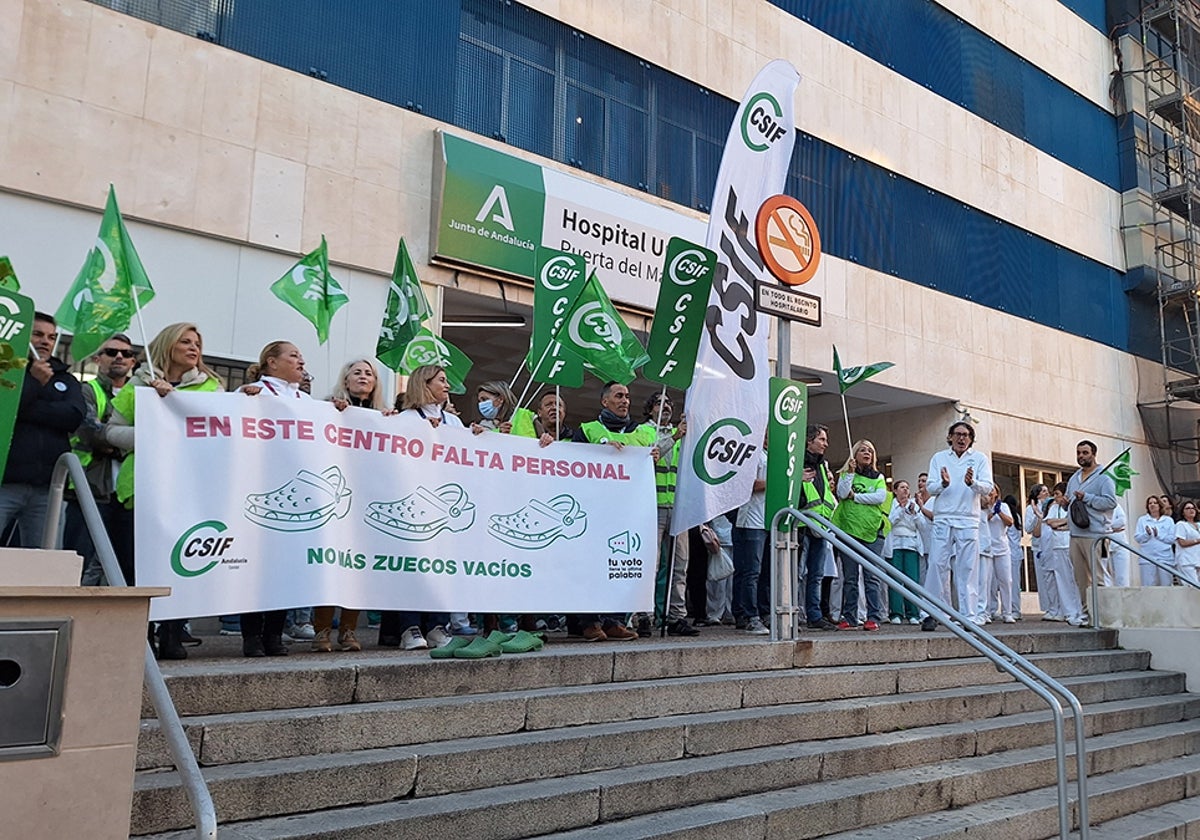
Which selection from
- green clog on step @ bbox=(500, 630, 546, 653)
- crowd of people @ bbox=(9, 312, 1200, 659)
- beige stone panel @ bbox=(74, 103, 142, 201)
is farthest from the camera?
beige stone panel @ bbox=(74, 103, 142, 201)

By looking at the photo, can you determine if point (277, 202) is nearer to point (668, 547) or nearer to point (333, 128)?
point (333, 128)

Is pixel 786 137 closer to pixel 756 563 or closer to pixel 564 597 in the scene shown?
pixel 756 563

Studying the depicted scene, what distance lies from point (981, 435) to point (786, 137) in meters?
11.7

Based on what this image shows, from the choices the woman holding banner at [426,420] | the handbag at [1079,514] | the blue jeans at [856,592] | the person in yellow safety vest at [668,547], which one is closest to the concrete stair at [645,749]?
the woman holding banner at [426,420]

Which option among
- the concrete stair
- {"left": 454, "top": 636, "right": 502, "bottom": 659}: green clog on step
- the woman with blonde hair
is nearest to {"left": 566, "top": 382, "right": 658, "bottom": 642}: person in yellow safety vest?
the concrete stair

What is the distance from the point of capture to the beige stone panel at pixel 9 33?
8734 mm

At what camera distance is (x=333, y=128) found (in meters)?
10.8

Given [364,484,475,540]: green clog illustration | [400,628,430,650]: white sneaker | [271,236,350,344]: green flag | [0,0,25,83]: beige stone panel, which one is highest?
[0,0,25,83]: beige stone panel

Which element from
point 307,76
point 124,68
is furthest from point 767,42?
point 124,68

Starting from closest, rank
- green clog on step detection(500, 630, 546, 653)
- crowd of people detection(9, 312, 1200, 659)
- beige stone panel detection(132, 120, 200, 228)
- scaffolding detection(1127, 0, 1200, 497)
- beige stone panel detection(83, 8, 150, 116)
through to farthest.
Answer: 1. crowd of people detection(9, 312, 1200, 659)
2. green clog on step detection(500, 630, 546, 653)
3. beige stone panel detection(83, 8, 150, 116)
4. beige stone panel detection(132, 120, 200, 228)
5. scaffolding detection(1127, 0, 1200, 497)

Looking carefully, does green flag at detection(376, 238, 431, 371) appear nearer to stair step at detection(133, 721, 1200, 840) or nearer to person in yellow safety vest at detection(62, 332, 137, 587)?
person in yellow safety vest at detection(62, 332, 137, 587)

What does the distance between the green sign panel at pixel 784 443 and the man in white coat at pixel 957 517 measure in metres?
3.12

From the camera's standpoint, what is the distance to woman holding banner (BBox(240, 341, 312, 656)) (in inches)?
220

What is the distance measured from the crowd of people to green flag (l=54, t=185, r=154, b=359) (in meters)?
0.12
